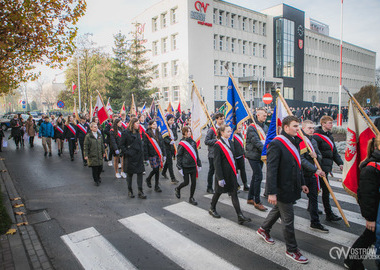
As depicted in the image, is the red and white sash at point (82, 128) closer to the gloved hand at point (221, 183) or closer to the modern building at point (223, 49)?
the gloved hand at point (221, 183)

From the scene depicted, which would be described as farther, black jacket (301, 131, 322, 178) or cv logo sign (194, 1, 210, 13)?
cv logo sign (194, 1, 210, 13)

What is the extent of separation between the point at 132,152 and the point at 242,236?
3.56 m

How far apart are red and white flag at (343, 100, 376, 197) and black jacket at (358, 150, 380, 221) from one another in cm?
71

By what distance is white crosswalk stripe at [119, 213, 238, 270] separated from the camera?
156 inches

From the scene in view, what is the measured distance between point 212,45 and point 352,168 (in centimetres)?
3875

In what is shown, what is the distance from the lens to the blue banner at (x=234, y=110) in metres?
6.98

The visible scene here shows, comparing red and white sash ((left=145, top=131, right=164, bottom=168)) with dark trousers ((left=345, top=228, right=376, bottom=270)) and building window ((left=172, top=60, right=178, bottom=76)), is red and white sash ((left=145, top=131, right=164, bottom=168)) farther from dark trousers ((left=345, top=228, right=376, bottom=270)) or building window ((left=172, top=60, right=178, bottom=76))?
building window ((left=172, top=60, right=178, bottom=76))

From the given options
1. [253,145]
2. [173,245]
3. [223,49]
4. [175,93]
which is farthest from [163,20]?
[173,245]

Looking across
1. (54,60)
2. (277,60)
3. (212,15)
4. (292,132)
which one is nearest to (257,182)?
(292,132)

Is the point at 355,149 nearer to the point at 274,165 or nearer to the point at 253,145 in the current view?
the point at 274,165

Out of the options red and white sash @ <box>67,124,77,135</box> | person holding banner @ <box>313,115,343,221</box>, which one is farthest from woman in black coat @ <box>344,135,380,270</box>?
red and white sash @ <box>67,124,77,135</box>

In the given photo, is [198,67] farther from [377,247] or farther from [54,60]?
[377,247]

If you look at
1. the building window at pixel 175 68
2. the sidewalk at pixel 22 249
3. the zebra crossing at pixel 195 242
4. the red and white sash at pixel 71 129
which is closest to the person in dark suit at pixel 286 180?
the zebra crossing at pixel 195 242

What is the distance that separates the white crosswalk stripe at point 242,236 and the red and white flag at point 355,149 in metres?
1.14
